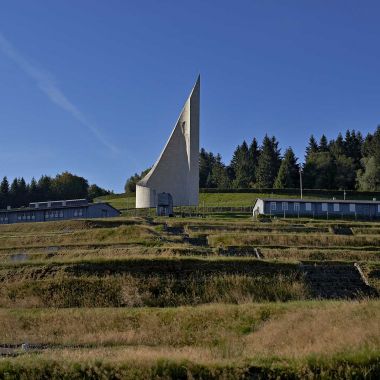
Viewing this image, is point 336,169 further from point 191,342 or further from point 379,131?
point 191,342

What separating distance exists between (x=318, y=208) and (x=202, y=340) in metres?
42.6

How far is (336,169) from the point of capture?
9494 centimetres

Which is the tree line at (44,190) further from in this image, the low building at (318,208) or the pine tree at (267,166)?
the low building at (318,208)

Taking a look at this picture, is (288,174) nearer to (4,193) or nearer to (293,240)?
(4,193)

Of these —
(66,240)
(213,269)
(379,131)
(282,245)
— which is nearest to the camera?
(213,269)

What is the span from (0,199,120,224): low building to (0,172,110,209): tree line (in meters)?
35.1

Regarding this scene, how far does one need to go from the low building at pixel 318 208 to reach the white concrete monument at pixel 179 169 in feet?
43.0

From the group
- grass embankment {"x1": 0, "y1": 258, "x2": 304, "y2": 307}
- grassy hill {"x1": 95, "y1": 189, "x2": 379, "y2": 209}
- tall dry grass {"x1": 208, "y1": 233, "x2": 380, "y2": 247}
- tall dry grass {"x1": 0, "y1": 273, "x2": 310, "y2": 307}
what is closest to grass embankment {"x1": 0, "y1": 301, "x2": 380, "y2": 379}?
tall dry grass {"x1": 0, "y1": 273, "x2": 310, "y2": 307}

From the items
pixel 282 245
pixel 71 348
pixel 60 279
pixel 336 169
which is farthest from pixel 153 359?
pixel 336 169

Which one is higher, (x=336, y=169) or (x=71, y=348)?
(x=336, y=169)

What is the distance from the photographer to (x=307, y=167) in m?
95.1

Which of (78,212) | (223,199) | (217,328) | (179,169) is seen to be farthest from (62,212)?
(217,328)

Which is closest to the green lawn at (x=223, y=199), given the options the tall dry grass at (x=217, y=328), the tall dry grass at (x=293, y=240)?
the tall dry grass at (x=293, y=240)

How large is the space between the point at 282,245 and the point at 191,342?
18.4m
